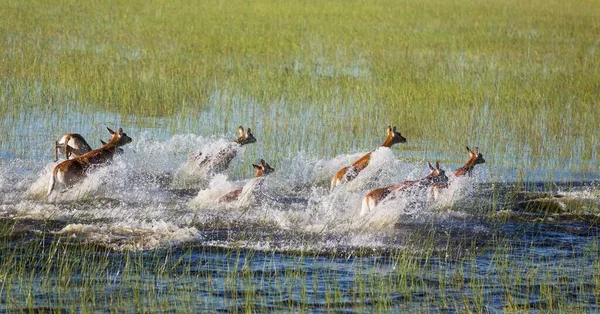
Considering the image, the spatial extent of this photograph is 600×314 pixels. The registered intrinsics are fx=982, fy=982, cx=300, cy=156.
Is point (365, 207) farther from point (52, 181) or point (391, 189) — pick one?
point (52, 181)

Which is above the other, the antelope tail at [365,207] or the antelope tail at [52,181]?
the antelope tail at [52,181]

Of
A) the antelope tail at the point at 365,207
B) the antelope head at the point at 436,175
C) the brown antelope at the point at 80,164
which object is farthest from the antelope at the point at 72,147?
the antelope head at the point at 436,175

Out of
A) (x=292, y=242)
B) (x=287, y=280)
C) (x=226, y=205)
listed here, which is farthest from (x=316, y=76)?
(x=287, y=280)

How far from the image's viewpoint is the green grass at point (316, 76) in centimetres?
1653

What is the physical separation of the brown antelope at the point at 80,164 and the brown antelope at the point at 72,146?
1.67 ft

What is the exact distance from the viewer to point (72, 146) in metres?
13.1

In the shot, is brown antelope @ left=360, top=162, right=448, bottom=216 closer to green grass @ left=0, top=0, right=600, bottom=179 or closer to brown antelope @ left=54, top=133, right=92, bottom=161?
green grass @ left=0, top=0, right=600, bottom=179

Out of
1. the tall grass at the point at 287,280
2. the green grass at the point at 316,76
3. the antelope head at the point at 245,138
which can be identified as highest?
the green grass at the point at 316,76

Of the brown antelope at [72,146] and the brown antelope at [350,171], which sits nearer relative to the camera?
the brown antelope at [350,171]

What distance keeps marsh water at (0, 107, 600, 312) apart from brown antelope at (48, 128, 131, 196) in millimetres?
126

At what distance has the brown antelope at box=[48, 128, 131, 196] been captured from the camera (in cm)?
1158

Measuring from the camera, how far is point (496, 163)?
14.9 meters

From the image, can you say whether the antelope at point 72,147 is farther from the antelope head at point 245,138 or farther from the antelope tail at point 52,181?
the antelope head at point 245,138

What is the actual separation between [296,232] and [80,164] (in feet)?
9.99
